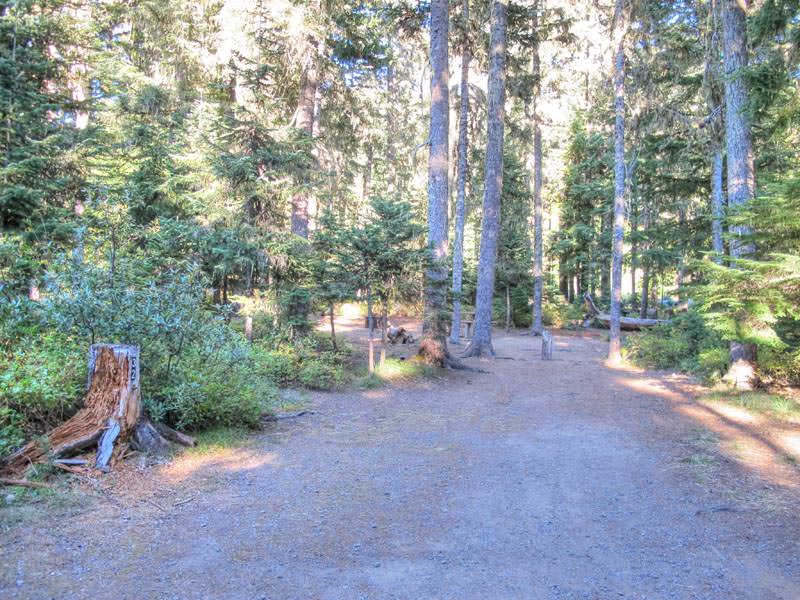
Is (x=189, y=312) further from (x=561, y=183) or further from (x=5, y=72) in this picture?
(x=561, y=183)

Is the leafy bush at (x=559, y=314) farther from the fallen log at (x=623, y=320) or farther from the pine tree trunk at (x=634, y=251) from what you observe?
the pine tree trunk at (x=634, y=251)

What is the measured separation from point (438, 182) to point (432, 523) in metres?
9.95

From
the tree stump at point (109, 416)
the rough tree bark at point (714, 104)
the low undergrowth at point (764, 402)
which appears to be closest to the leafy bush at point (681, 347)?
the low undergrowth at point (764, 402)

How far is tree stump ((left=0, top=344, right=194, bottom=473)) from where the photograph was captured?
4.83m

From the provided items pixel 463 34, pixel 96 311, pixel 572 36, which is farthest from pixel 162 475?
pixel 572 36

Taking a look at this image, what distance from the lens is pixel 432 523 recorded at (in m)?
4.19

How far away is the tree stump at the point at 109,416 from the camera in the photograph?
4832mm

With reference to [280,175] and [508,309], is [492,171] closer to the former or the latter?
[280,175]

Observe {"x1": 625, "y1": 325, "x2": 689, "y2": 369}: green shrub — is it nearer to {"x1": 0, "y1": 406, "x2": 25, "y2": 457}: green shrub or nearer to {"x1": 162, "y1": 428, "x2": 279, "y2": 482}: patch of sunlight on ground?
{"x1": 162, "y1": 428, "x2": 279, "y2": 482}: patch of sunlight on ground

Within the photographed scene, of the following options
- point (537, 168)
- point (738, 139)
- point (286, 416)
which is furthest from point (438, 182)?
point (537, 168)

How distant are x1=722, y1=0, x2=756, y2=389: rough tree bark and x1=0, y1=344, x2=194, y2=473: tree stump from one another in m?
10.1

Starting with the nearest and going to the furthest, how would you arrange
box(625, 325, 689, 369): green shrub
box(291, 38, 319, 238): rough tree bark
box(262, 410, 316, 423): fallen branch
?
box(262, 410, 316, 423): fallen branch
box(291, 38, 319, 238): rough tree bark
box(625, 325, 689, 369): green shrub

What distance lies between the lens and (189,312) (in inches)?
252

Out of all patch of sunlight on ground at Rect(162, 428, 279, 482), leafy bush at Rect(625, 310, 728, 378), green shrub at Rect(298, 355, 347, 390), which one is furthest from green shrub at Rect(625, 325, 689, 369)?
patch of sunlight on ground at Rect(162, 428, 279, 482)
